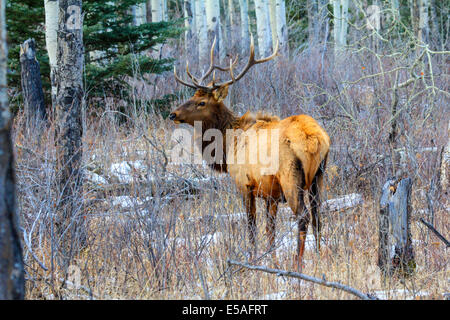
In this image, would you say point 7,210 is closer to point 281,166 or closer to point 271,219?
point 281,166

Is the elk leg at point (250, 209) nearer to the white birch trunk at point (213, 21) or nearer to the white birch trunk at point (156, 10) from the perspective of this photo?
the white birch trunk at point (213, 21)

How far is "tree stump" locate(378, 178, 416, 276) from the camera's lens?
157 inches

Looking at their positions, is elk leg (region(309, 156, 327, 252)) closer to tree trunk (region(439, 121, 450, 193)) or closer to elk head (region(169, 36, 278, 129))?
elk head (region(169, 36, 278, 129))

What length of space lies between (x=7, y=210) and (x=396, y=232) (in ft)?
10.0

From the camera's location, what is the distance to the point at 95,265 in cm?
402

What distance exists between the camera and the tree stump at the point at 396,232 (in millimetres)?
3988

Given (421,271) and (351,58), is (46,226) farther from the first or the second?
(351,58)

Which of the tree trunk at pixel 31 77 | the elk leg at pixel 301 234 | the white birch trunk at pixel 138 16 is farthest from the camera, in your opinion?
the white birch trunk at pixel 138 16

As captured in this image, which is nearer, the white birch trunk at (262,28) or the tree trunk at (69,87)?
the tree trunk at (69,87)

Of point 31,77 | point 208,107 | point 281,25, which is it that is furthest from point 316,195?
point 281,25

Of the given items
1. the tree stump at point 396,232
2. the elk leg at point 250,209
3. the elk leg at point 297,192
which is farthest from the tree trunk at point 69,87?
the tree stump at point 396,232

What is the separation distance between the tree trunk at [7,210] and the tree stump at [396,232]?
113 inches

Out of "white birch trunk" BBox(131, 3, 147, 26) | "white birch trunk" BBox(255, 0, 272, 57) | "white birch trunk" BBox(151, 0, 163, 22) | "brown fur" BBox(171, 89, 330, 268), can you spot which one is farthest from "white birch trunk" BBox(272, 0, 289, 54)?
"brown fur" BBox(171, 89, 330, 268)
